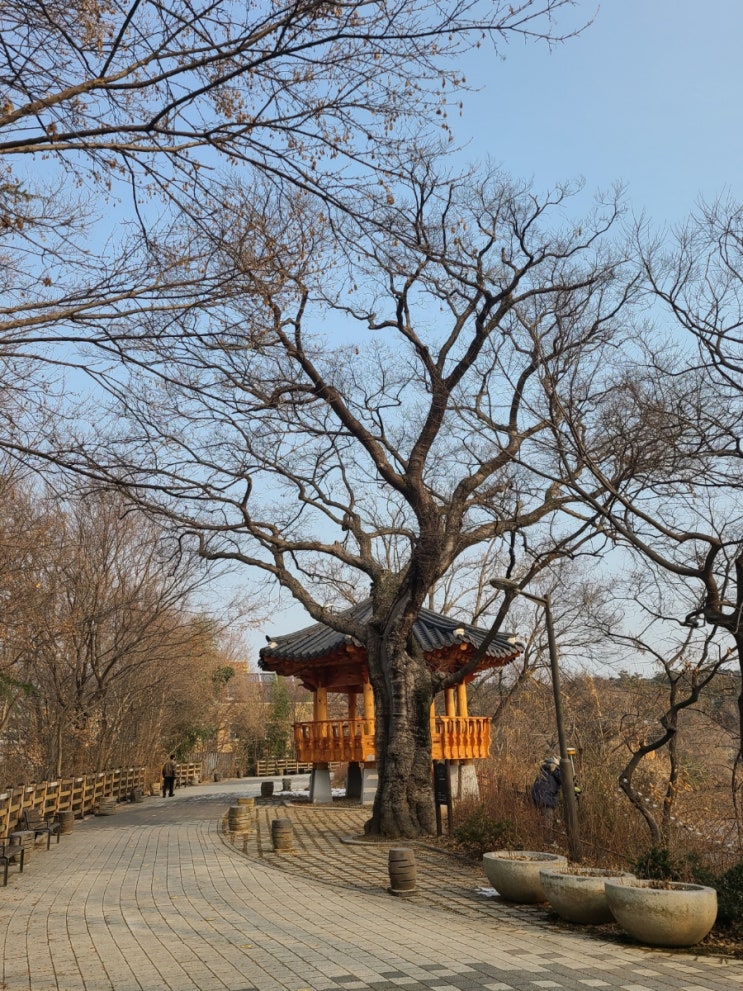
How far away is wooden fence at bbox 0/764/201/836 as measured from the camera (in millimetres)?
15164

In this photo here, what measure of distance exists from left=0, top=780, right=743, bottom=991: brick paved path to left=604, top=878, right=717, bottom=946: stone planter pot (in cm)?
15

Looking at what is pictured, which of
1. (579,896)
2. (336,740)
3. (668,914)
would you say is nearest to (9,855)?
(579,896)

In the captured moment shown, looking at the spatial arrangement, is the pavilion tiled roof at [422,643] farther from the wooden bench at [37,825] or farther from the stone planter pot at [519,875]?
the stone planter pot at [519,875]

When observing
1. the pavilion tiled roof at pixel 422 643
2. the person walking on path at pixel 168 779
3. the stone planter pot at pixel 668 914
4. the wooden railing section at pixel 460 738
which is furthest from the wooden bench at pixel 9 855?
the person walking on path at pixel 168 779

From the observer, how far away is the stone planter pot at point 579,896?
8000mm

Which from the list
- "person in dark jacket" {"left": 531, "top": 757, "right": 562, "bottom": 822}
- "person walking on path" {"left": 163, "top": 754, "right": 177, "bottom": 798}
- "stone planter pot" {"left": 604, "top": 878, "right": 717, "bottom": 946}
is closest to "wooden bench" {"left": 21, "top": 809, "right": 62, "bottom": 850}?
"person in dark jacket" {"left": 531, "top": 757, "right": 562, "bottom": 822}

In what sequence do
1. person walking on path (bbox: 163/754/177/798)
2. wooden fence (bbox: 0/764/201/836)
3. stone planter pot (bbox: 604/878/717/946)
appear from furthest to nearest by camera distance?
person walking on path (bbox: 163/754/177/798) < wooden fence (bbox: 0/764/201/836) < stone planter pot (bbox: 604/878/717/946)

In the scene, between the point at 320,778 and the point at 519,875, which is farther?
the point at 320,778

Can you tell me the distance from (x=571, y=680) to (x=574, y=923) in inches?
732

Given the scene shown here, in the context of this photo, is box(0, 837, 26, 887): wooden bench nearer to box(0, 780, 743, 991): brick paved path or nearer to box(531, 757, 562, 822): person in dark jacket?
box(0, 780, 743, 991): brick paved path

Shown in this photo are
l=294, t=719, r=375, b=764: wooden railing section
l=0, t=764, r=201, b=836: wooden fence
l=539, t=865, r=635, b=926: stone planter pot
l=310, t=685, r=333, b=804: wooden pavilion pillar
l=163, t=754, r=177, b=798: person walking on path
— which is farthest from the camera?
l=163, t=754, r=177, b=798: person walking on path

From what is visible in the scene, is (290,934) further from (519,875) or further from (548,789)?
(548,789)

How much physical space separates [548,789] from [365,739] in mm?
8383

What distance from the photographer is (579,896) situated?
26.4 feet
